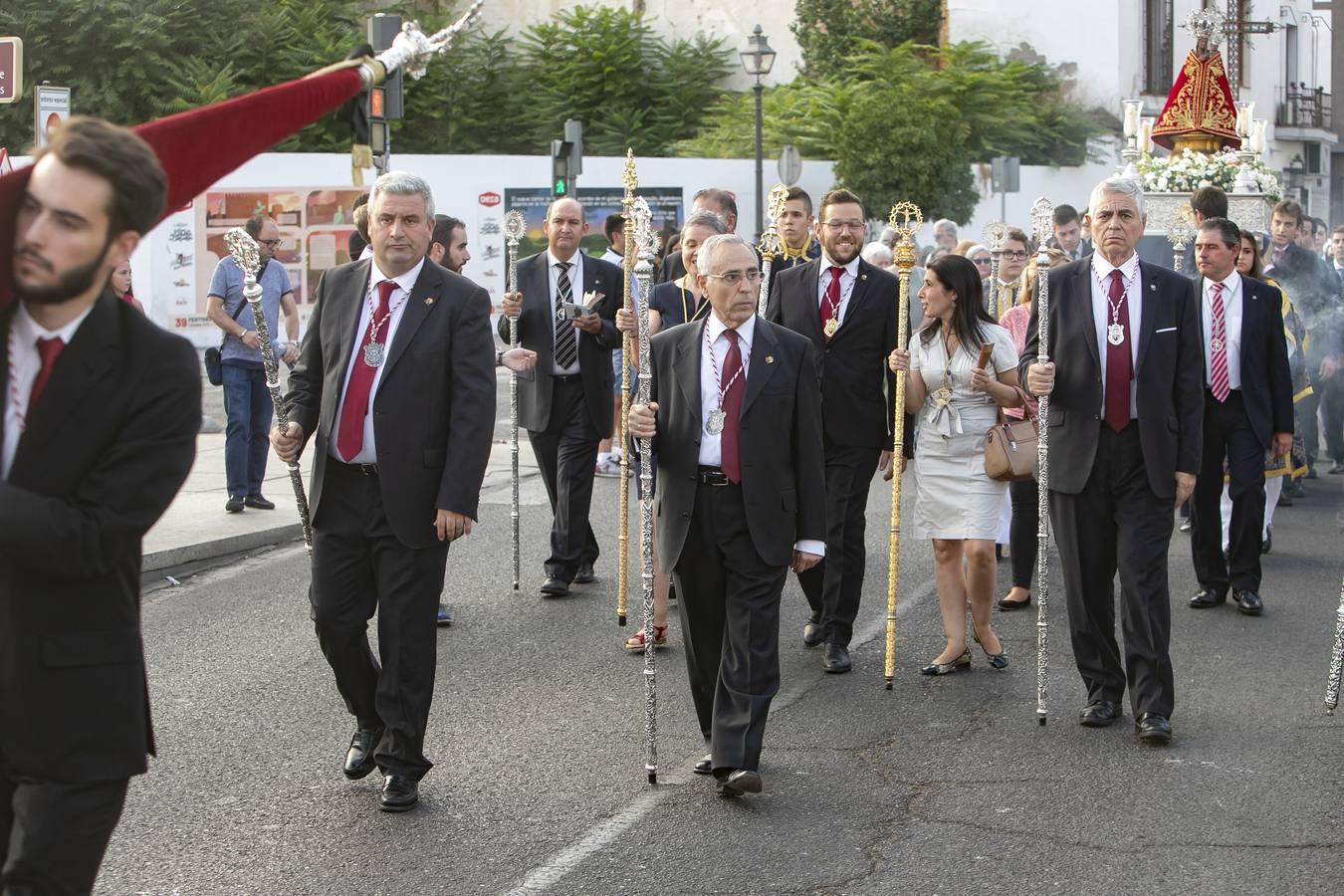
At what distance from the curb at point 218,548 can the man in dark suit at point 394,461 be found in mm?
4556

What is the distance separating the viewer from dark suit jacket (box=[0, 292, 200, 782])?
345 cm

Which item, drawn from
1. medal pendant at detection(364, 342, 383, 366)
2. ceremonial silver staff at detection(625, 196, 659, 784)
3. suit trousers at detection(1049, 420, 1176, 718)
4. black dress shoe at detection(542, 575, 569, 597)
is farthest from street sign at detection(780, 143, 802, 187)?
medal pendant at detection(364, 342, 383, 366)

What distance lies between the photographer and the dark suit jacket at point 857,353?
27.8 feet

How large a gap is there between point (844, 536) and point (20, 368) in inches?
212

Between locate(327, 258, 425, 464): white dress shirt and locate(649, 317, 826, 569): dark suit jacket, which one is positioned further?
locate(649, 317, 826, 569): dark suit jacket

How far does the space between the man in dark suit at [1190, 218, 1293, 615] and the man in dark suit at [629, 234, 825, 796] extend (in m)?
4.20

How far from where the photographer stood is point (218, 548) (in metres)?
11.5

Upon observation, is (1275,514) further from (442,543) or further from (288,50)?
(288,50)

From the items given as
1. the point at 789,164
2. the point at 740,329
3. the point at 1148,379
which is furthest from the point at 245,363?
the point at 789,164

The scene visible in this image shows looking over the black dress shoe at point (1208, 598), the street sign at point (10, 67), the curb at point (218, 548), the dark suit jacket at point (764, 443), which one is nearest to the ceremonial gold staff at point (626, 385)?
the dark suit jacket at point (764, 443)

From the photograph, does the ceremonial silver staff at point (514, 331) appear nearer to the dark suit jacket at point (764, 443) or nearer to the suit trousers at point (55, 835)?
the dark suit jacket at point (764, 443)

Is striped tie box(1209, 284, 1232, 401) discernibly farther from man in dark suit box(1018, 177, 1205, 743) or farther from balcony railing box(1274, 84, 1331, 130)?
balcony railing box(1274, 84, 1331, 130)

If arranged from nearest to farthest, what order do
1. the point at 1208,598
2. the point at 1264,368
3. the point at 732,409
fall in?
the point at 732,409
the point at 1208,598
the point at 1264,368

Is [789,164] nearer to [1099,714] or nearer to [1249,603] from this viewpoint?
[1249,603]
